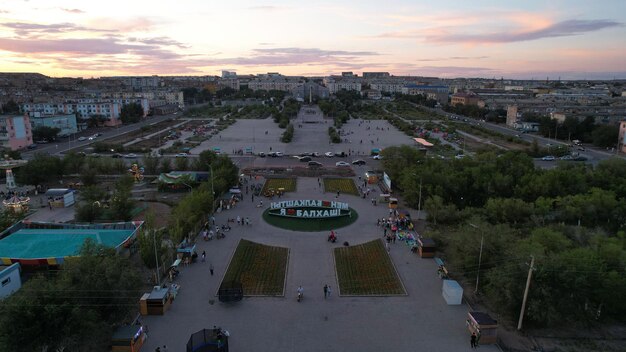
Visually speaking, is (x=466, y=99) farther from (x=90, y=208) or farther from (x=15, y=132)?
(x=90, y=208)

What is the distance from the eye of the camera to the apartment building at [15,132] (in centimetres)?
5184

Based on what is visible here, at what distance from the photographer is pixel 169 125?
8144cm

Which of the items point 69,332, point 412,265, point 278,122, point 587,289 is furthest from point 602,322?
point 278,122

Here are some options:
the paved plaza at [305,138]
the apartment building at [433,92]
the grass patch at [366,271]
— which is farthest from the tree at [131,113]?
the apartment building at [433,92]

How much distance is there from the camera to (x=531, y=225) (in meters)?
25.3

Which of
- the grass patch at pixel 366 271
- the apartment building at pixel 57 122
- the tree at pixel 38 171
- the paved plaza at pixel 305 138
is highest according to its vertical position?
the apartment building at pixel 57 122

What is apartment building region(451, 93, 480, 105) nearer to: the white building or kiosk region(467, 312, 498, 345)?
kiosk region(467, 312, 498, 345)

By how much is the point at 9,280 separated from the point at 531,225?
26.9 m

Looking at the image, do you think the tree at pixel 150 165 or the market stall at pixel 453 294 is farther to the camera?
the tree at pixel 150 165

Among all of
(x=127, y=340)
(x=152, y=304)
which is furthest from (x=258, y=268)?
(x=127, y=340)

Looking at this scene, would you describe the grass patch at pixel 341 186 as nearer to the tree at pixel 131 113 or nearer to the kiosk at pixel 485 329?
the kiosk at pixel 485 329

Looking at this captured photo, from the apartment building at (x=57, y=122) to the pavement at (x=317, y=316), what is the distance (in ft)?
176

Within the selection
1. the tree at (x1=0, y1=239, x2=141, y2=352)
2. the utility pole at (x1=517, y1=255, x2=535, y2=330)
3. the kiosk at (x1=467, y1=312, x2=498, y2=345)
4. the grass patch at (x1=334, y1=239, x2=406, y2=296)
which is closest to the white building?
the tree at (x1=0, y1=239, x2=141, y2=352)

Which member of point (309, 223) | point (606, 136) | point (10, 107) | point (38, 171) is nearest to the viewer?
point (309, 223)
